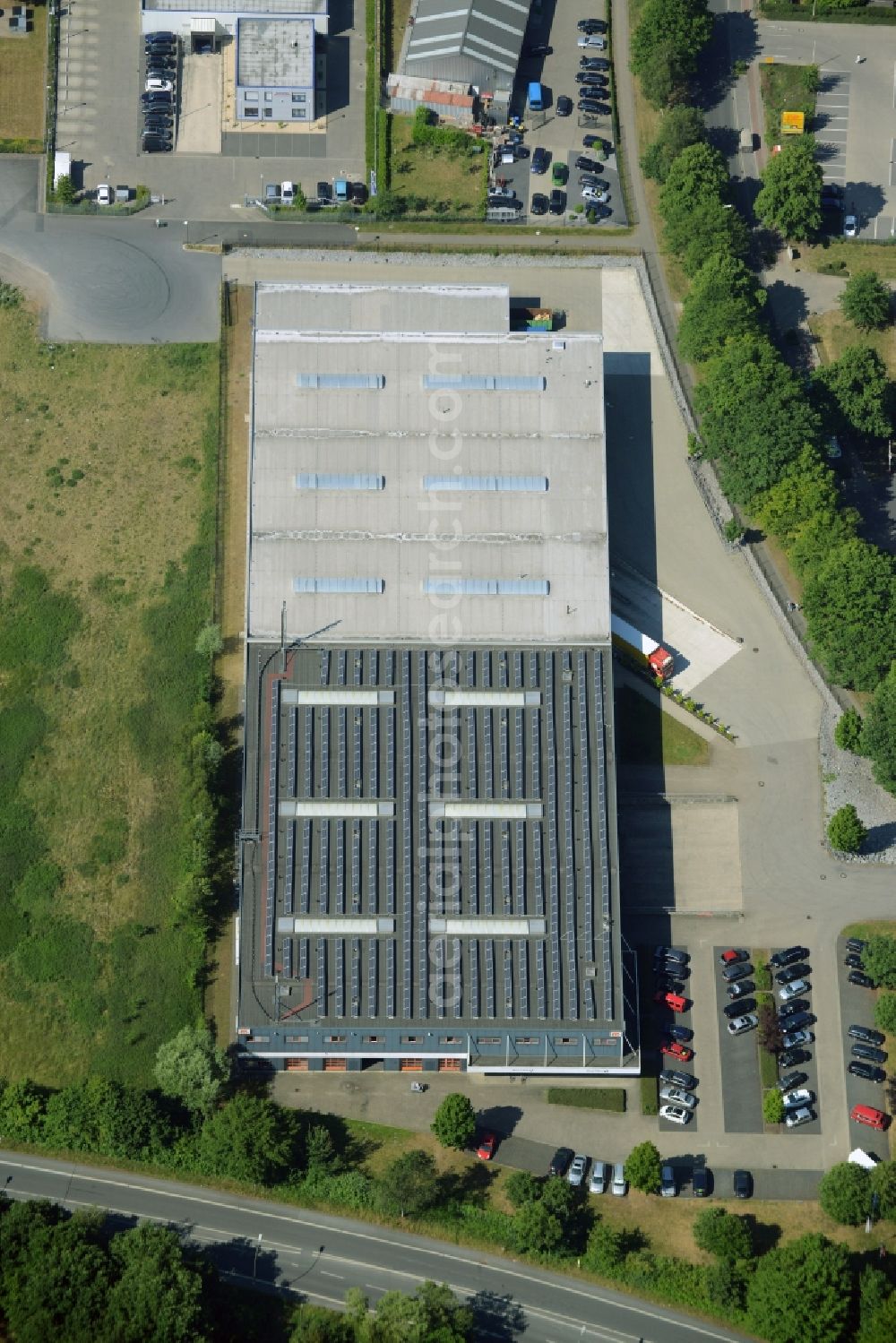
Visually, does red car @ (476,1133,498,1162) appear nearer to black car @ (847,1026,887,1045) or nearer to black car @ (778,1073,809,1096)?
black car @ (778,1073,809,1096)

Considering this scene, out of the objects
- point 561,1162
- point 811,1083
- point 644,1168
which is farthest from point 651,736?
point 644,1168

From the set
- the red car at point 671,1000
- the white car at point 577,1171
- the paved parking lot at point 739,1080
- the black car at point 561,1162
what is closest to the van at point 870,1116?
the paved parking lot at point 739,1080

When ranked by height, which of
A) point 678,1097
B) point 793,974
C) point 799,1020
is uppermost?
point 793,974

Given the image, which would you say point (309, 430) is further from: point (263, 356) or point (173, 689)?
point (173, 689)

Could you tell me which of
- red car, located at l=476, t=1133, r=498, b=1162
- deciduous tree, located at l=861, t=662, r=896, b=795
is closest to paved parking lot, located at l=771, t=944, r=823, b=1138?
deciduous tree, located at l=861, t=662, r=896, b=795

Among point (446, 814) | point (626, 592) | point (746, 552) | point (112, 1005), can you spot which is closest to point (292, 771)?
point (446, 814)

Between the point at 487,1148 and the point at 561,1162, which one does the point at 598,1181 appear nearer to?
the point at 561,1162
